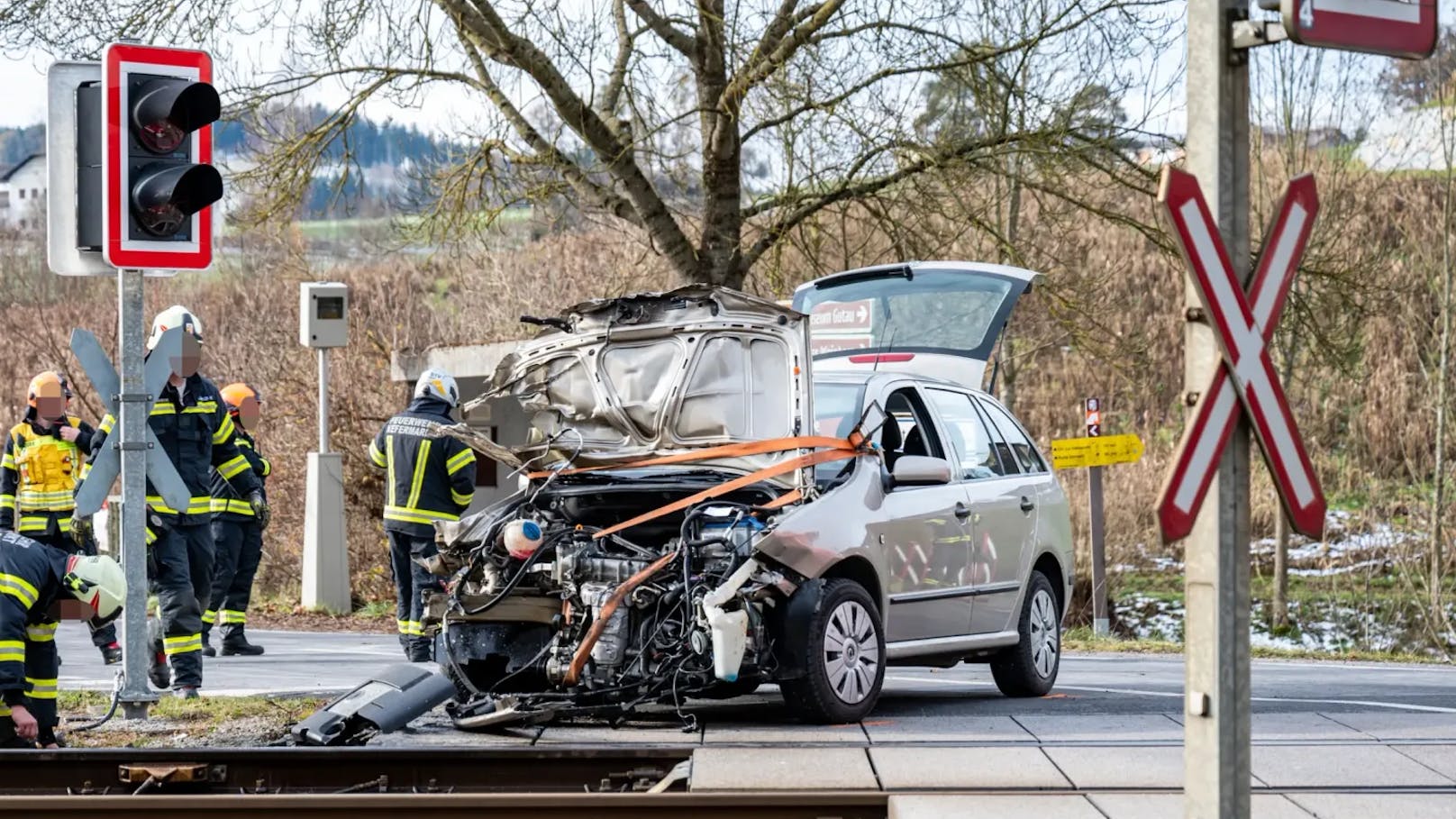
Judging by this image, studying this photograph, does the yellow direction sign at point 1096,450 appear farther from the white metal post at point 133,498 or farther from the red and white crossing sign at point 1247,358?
the red and white crossing sign at point 1247,358

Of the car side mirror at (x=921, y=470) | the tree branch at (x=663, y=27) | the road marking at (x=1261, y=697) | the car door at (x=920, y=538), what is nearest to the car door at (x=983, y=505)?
the car door at (x=920, y=538)

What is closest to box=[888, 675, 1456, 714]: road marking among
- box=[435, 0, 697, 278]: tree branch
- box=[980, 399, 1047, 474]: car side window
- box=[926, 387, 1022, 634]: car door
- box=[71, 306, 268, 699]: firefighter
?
box=[926, 387, 1022, 634]: car door

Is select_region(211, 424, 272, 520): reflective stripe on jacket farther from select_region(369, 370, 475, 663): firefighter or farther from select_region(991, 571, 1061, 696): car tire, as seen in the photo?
select_region(991, 571, 1061, 696): car tire

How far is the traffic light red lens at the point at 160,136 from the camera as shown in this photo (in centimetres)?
881

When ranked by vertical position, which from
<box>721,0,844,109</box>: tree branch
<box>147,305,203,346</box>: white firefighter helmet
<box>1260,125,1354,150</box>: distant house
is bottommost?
<box>147,305,203,346</box>: white firefighter helmet

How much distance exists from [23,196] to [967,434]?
51.4 metres

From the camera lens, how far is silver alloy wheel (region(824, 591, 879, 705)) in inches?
338

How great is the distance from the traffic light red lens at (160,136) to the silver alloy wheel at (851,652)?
405cm

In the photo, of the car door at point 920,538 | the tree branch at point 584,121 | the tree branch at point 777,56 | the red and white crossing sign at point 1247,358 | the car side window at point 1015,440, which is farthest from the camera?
the tree branch at point 584,121

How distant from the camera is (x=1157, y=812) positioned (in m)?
6.16

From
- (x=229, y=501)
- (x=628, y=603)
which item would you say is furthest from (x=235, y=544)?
(x=628, y=603)

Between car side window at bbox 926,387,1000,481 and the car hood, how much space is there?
1.37 meters

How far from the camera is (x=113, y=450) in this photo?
9.36 metres

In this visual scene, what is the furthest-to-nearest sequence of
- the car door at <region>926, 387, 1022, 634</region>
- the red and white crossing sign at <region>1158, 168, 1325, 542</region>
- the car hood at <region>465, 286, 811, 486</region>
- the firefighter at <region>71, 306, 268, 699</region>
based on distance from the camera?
the firefighter at <region>71, 306, 268, 699</region>, the car door at <region>926, 387, 1022, 634</region>, the car hood at <region>465, 286, 811, 486</region>, the red and white crossing sign at <region>1158, 168, 1325, 542</region>
